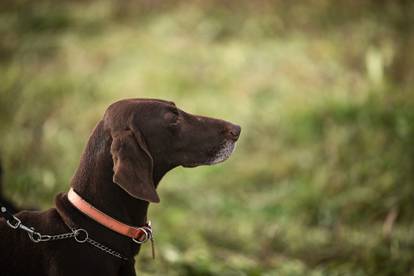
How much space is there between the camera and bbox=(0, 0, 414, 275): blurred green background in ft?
19.9

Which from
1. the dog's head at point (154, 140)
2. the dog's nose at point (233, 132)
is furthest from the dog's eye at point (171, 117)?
the dog's nose at point (233, 132)

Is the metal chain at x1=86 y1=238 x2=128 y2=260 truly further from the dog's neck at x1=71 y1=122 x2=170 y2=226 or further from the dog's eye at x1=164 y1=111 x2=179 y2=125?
the dog's eye at x1=164 y1=111 x2=179 y2=125

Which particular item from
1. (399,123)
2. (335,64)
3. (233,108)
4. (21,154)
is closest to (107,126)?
(21,154)

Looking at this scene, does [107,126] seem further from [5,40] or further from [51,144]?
[5,40]

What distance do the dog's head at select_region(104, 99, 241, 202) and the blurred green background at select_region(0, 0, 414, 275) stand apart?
5.62ft

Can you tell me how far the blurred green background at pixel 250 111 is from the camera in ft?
19.9

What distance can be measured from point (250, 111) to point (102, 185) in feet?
19.6

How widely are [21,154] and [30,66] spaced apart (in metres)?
3.21

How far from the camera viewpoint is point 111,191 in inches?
122

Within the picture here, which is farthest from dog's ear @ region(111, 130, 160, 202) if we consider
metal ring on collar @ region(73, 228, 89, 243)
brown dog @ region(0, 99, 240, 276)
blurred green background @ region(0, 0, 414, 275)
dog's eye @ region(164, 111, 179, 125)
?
blurred green background @ region(0, 0, 414, 275)

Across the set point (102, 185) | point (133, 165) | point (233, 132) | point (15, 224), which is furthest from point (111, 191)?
point (233, 132)

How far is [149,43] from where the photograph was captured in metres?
10.9

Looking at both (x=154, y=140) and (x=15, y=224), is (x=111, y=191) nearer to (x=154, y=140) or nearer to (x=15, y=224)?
(x=154, y=140)

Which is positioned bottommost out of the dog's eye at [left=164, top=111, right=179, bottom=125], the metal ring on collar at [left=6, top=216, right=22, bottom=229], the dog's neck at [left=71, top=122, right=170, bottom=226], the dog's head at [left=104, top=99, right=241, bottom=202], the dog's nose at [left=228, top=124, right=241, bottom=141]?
the metal ring on collar at [left=6, top=216, right=22, bottom=229]
